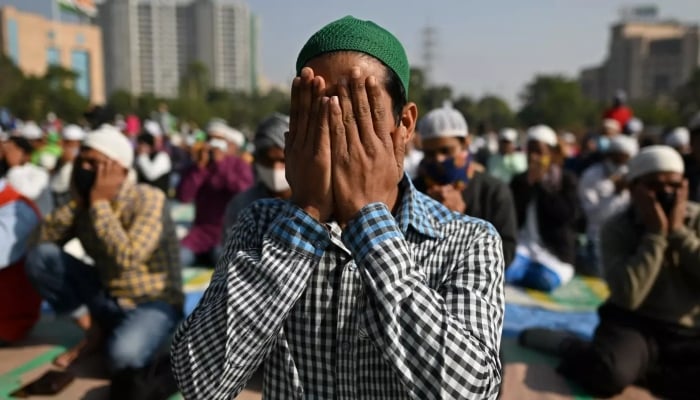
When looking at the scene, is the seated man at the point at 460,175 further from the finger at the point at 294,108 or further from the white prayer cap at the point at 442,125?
the finger at the point at 294,108

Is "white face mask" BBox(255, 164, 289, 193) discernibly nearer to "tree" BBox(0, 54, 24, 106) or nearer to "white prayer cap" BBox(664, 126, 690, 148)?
"white prayer cap" BBox(664, 126, 690, 148)

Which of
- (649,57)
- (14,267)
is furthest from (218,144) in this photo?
(649,57)

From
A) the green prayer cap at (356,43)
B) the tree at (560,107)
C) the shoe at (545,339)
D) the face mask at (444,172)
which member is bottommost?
the shoe at (545,339)

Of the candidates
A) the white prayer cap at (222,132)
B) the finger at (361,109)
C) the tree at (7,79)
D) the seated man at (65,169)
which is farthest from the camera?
the tree at (7,79)

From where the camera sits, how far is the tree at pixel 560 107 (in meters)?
59.6

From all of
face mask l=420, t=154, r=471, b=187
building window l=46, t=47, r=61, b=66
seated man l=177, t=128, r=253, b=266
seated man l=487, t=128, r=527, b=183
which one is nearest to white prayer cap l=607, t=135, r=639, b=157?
seated man l=487, t=128, r=527, b=183

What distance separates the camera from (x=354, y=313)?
134 cm

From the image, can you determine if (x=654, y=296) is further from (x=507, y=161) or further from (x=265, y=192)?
(x=507, y=161)

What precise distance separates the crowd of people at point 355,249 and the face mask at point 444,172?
0.01 metres

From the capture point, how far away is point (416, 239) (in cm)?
143

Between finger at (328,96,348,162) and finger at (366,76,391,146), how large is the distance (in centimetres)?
7

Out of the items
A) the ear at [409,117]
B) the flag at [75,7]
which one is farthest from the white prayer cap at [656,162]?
the flag at [75,7]

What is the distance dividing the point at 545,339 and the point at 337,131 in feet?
10.5

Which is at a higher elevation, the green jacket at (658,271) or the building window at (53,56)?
the building window at (53,56)
